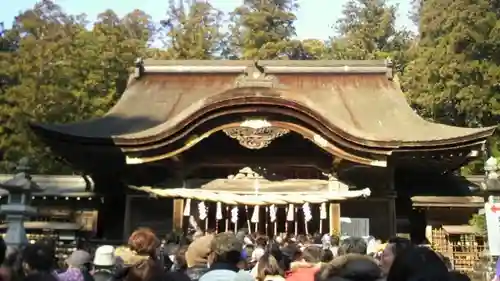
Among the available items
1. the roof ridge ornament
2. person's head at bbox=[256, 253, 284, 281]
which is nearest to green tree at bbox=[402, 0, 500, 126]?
the roof ridge ornament

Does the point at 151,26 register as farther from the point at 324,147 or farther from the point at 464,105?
the point at 324,147

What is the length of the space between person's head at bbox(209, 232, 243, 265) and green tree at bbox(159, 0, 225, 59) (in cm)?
2847

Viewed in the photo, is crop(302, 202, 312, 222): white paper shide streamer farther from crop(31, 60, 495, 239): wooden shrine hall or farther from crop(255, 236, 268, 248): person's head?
crop(255, 236, 268, 248): person's head

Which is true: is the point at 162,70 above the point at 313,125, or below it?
above

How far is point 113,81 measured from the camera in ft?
84.4

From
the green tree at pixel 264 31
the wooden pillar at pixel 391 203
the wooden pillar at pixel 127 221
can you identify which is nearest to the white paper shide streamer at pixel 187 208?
the wooden pillar at pixel 127 221

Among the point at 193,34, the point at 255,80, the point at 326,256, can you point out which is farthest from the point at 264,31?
the point at 326,256

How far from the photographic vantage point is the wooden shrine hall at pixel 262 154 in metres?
10.1

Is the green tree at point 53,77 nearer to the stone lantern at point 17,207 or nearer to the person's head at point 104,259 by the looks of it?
the stone lantern at point 17,207

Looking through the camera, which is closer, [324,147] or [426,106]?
[324,147]

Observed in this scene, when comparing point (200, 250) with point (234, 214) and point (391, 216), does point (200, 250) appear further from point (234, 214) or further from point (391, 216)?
point (391, 216)

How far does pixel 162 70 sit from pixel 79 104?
898 cm

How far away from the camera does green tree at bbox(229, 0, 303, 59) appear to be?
1309 inches

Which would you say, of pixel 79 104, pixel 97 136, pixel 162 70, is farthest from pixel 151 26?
pixel 97 136
